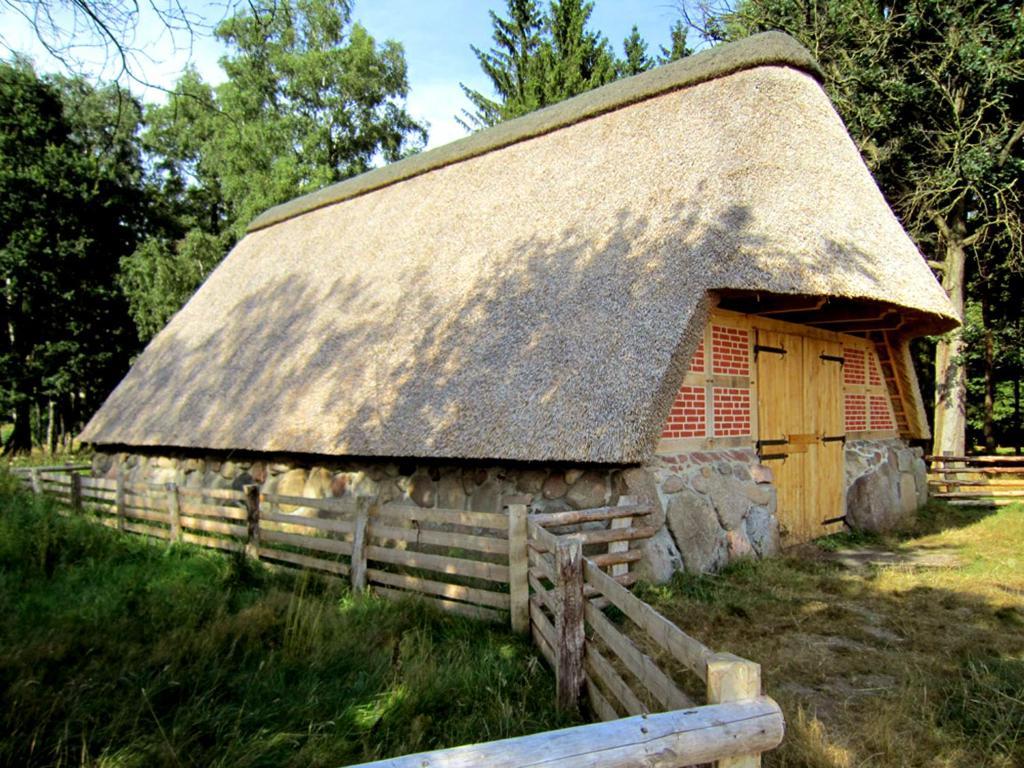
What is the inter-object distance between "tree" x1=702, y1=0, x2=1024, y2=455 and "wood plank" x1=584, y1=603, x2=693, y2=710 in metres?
14.2

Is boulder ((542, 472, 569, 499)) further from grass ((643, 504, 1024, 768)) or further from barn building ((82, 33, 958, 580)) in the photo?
grass ((643, 504, 1024, 768))

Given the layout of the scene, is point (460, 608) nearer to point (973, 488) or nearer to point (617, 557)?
point (617, 557)

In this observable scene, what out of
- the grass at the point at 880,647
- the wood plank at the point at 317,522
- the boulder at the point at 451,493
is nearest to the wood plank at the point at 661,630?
the grass at the point at 880,647

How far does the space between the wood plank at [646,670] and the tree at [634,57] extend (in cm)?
2319

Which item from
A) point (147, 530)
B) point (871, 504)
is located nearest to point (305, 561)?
point (147, 530)

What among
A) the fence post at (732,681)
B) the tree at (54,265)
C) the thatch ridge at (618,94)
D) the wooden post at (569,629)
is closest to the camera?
the fence post at (732,681)

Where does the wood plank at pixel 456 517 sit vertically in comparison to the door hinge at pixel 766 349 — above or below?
below

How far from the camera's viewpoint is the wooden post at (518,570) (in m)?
4.92

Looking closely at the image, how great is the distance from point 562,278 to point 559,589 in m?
4.30

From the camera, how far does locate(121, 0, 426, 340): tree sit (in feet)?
71.4

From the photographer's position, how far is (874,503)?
916 cm

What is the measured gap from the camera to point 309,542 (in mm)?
6641

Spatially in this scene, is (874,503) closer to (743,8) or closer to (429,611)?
(429,611)

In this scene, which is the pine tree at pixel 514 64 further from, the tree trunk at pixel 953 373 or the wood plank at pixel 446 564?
the wood plank at pixel 446 564
